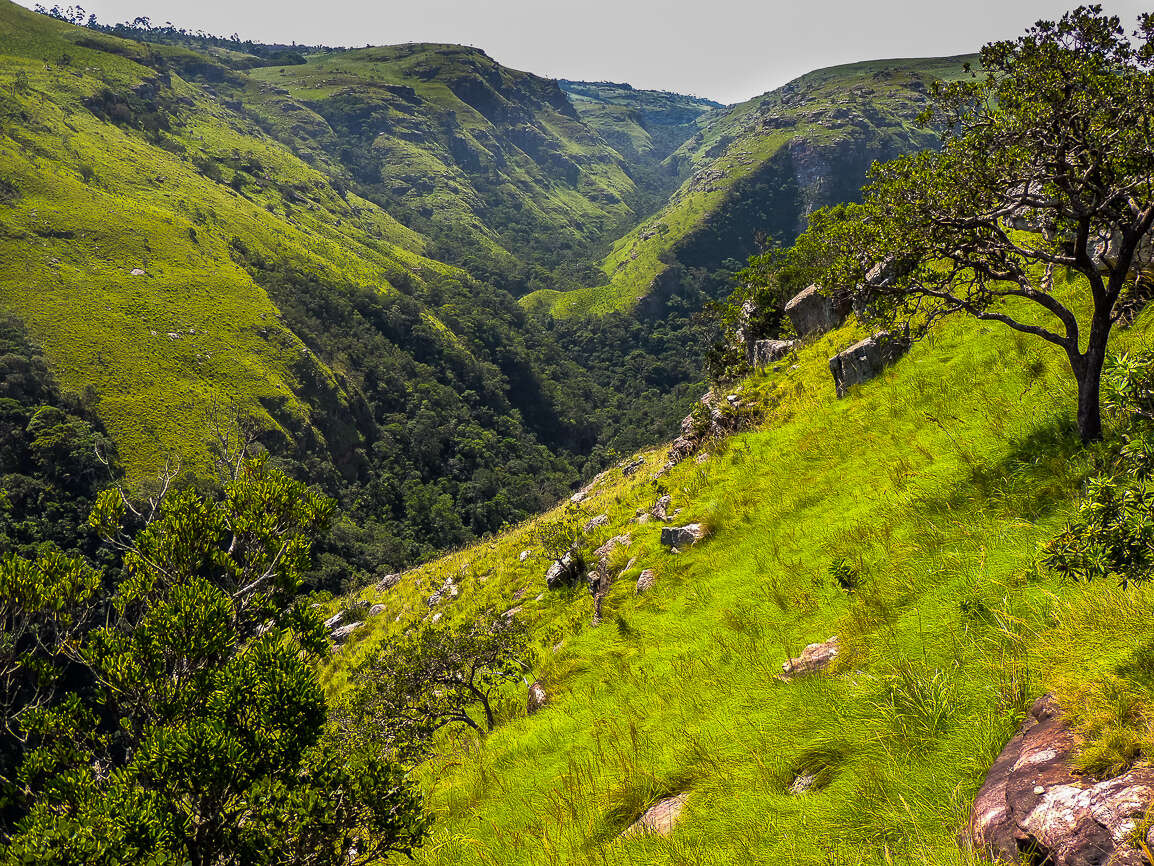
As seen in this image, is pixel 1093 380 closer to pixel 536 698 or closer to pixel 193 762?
pixel 536 698

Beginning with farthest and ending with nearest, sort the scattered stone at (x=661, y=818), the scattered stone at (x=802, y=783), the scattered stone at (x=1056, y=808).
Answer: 1. the scattered stone at (x=661, y=818)
2. the scattered stone at (x=802, y=783)
3. the scattered stone at (x=1056, y=808)

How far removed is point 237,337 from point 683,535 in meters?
136

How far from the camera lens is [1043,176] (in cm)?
717

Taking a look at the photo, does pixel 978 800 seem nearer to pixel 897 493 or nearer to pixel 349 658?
pixel 897 493

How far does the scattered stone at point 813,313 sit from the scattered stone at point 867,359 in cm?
1039

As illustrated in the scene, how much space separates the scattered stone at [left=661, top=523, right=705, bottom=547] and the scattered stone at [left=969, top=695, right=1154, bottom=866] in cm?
854

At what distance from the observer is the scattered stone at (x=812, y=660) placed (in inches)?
219

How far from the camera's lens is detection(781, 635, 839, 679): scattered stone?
556 centimetres

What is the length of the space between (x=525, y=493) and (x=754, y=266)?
4254 inches

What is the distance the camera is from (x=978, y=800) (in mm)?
3146

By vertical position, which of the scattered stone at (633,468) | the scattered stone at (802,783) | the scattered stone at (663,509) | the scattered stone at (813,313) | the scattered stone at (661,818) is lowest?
the scattered stone at (633,468)

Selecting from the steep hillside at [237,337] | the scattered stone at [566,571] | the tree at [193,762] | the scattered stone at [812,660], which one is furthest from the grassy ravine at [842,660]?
the steep hillside at [237,337]

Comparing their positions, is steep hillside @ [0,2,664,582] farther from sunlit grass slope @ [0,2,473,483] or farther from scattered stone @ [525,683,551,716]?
scattered stone @ [525,683,551,716]

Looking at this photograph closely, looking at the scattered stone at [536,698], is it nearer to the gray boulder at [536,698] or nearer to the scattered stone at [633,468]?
the gray boulder at [536,698]
